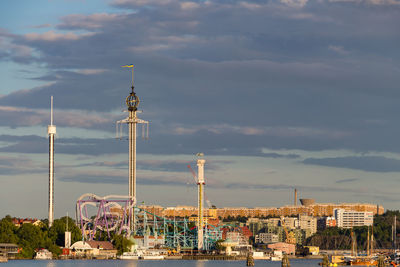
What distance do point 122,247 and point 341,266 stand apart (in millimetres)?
58933

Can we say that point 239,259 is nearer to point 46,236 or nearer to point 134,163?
point 134,163

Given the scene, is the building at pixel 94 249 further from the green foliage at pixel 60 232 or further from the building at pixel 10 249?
the building at pixel 10 249

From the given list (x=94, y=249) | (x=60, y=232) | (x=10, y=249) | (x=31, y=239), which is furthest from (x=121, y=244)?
(x=10, y=249)

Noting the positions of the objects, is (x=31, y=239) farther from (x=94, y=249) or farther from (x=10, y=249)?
(x=94, y=249)

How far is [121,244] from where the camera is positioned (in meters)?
186

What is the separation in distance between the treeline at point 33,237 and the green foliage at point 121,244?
10188 millimetres

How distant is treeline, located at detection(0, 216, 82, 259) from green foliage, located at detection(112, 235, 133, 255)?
10.2m

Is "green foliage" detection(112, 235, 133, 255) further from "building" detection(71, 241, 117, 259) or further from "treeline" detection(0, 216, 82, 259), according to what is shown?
"treeline" detection(0, 216, 82, 259)

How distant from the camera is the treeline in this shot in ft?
556

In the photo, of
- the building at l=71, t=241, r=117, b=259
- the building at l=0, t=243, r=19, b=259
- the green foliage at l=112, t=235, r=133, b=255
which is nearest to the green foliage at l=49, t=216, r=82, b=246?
the building at l=71, t=241, r=117, b=259

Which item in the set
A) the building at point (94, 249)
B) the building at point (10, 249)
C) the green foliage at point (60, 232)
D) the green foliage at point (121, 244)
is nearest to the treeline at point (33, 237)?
the green foliage at point (60, 232)

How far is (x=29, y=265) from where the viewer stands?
13475 centimetres

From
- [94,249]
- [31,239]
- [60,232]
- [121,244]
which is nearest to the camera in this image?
[31,239]

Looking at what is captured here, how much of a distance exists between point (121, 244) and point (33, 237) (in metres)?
22.7
